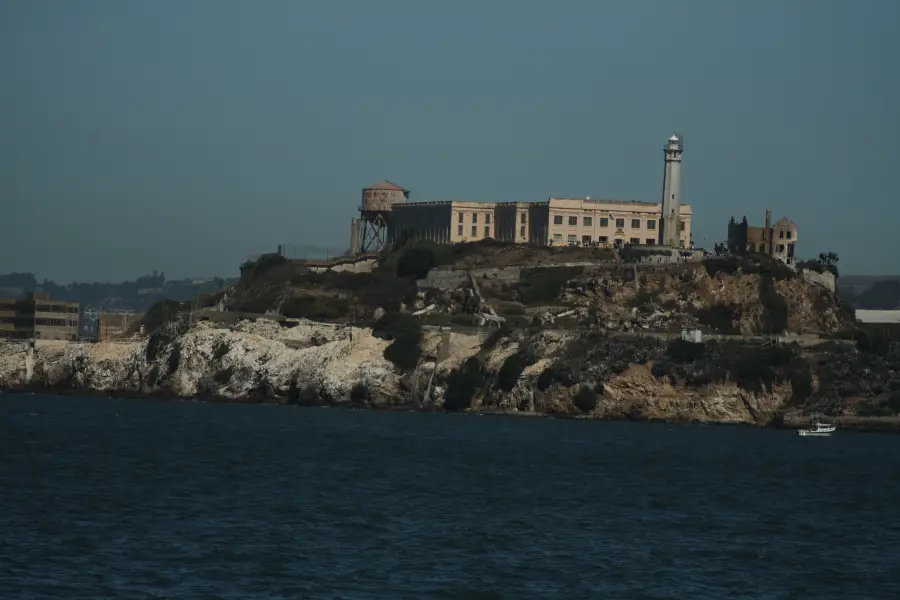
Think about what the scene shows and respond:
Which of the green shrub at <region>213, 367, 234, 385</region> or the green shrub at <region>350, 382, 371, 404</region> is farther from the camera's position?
the green shrub at <region>213, 367, 234, 385</region>

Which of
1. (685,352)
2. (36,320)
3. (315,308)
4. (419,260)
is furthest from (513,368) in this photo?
(36,320)

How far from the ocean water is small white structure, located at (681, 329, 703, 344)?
18.3 m

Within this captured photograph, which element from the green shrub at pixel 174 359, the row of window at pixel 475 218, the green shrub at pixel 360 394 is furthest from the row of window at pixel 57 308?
the green shrub at pixel 360 394

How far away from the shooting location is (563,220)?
138000 millimetres

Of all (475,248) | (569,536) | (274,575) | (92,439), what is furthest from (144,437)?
(475,248)

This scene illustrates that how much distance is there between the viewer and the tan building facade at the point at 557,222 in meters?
138

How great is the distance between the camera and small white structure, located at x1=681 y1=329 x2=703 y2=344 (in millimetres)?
105562

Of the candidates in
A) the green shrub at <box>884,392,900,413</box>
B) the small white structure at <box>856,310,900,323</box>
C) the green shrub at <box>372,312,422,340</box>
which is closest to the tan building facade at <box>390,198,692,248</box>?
the small white structure at <box>856,310,900,323</box>

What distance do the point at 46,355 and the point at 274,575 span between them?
91.8 m

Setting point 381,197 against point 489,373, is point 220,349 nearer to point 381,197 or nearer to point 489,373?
point 489,373

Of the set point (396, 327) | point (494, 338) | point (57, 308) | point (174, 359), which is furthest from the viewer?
point (57, 308)

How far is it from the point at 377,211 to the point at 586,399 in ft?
183

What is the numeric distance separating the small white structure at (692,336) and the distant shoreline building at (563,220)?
2462 cm

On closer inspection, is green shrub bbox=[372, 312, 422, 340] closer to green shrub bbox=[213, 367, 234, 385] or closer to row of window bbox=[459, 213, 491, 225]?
green shrub bbox=[213, 367, 234, 385]
